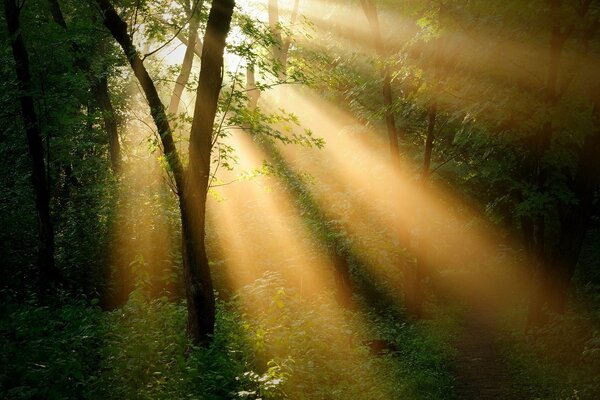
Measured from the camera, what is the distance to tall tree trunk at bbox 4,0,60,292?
1247cm

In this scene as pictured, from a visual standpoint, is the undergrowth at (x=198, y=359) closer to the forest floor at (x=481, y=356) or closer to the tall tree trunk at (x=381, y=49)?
the forest floor at (x=481, y=356)

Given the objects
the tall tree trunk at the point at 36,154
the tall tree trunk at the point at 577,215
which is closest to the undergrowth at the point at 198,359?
the tall tree trunk at the point at 36,154

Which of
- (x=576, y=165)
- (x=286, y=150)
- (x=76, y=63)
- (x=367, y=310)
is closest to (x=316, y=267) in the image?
(x=367, y=310)

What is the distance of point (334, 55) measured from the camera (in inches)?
838

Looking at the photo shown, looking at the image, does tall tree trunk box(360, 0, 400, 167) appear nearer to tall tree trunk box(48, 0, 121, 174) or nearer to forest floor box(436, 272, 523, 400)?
forest floor box(436, 272, 523, 400)

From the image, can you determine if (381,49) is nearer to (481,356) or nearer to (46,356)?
(481,356)

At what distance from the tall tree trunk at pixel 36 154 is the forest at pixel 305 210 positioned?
0.17ft

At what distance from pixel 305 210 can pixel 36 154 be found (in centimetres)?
1056

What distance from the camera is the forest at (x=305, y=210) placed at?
8.50 metres

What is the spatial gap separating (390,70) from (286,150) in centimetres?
1067

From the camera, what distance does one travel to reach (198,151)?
338 inches

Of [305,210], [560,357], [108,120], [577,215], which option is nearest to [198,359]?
[560,357]

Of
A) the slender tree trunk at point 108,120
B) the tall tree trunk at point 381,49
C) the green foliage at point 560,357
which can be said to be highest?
the slender tree trunk at point 108,120

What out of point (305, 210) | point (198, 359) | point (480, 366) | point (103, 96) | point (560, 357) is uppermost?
point (103, 96)
